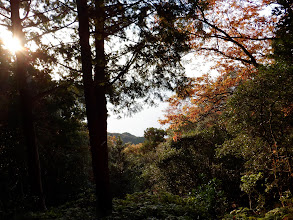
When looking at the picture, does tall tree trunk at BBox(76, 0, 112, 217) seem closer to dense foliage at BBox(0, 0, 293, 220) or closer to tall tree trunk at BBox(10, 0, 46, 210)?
dense foliage at BBox(0, 0, 293, 220)

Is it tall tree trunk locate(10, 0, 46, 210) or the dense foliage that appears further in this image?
tall tree trunk locate(10, 0, 46, 210)

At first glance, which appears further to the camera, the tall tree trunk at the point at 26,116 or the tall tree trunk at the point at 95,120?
the tall tree trunk at the point at 26,116

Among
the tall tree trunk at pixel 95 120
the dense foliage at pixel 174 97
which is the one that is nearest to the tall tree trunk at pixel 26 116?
the dense foliage at pixel 174 97

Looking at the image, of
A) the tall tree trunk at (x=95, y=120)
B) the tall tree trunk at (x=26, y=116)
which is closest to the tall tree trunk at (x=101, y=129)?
the tall tree trunk at (x=95, y=120)

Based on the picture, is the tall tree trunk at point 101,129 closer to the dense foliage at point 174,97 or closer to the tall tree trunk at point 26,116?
the dense foliage at point 174,97

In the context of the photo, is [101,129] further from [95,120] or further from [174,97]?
[174,97]

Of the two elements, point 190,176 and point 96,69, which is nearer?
point 96,69

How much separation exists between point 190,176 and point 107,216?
850 cm

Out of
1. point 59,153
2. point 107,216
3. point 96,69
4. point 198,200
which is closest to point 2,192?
point 107,216

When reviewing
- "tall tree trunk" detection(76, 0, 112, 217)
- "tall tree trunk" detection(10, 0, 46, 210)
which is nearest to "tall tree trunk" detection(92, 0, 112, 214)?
"tall tree trunk" detection(76, 0, 112, 217)

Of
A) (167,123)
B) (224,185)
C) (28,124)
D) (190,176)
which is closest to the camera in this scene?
(28,124)

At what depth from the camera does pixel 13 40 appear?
6609mm

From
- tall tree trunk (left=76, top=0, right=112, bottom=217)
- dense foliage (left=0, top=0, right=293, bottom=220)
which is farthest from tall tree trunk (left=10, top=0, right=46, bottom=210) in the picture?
tall tree trunk (left=76, top=0, right=112, bottom=217)

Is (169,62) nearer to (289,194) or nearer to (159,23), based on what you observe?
(159,23)
